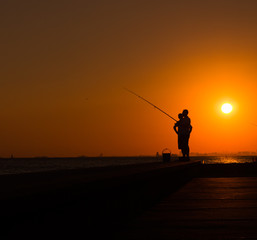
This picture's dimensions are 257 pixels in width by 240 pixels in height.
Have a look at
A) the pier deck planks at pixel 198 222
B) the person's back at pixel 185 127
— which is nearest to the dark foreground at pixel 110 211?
the pier deck planks at pixel 198 222

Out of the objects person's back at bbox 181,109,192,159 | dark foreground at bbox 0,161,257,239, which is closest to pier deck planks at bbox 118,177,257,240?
dark foreground at bbox 0,161,257,239

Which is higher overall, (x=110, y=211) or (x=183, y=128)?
(x=183, y=128)

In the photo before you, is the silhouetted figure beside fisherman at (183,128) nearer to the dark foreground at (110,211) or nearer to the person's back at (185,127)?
the person's back at (185,127)

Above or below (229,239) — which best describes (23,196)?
above

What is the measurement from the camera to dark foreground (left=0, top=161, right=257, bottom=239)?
2633 millimetres

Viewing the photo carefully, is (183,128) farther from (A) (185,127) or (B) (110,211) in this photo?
(B) (110,211)

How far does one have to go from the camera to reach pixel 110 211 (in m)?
4.82

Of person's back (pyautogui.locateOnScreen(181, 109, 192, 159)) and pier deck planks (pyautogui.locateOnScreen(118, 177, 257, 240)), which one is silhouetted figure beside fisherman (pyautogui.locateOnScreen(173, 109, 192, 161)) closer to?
person's back (pyautogui.locateOnScreen(181, 109, 192, 159))

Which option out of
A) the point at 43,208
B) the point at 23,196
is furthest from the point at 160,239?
the point at 23,196

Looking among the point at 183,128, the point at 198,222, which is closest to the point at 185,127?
the point at 183,128

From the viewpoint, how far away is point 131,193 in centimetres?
599

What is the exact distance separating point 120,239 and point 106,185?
1.51 ft

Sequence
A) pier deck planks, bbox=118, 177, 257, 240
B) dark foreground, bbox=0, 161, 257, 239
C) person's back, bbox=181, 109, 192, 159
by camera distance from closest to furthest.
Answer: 1. dark foreground, bbox=0, 161, 257, 239
2. pier deck planks, bbox=118, 177, 257, 240
3. person's back, bbox=181, 109, 192, 159

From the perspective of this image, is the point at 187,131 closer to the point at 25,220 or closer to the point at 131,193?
the point at 131,193
